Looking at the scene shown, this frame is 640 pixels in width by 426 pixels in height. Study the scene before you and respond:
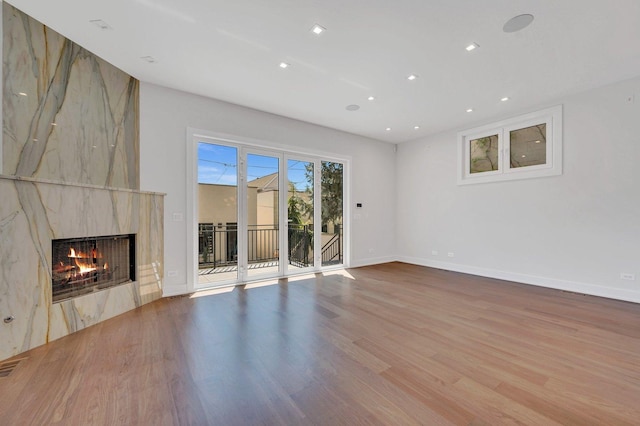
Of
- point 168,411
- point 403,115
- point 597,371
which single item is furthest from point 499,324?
point 403,115

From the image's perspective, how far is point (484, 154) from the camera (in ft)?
17.2

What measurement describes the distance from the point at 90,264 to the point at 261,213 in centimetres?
244

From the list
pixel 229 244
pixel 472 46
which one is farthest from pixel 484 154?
pixel 229 244

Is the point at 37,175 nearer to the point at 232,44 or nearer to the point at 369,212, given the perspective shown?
the point at 232,44

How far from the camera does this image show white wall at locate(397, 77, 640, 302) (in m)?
3.64

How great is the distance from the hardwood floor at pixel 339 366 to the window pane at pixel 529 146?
2425 mm

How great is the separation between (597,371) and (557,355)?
0.25 m

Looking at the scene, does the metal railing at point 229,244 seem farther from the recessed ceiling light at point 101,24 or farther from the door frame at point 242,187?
the recessed ceiling light at point 101,24

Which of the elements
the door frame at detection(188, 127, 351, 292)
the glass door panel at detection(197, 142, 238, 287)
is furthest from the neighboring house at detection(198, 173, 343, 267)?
the door frame at detection(188, 127, 351, 292)

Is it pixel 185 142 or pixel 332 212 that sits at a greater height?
pixel 185 142

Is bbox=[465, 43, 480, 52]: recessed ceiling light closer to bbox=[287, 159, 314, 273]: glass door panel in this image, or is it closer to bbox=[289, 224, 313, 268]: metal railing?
bbox=[287, 159, 314, 273]: glass door panel

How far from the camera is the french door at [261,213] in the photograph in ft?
14.0

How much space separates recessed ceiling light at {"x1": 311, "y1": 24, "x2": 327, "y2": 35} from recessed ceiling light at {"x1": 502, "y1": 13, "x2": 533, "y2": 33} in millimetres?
1803

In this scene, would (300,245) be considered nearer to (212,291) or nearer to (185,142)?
(212,291)
